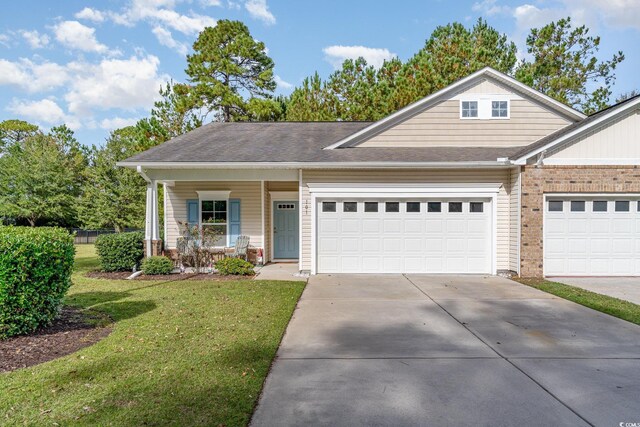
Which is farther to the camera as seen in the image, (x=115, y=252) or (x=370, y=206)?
(x=115, y=252)

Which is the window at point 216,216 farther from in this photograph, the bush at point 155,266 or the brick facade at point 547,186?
the brick facade at point 547,186

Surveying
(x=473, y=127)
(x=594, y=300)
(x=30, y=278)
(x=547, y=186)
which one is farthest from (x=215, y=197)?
(x=594, y=300)

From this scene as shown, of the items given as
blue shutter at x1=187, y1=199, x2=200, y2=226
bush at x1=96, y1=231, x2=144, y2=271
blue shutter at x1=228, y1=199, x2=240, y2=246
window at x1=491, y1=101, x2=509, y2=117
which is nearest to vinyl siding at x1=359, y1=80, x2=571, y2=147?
window at x1=491, y1=101, x2=509, y2=117

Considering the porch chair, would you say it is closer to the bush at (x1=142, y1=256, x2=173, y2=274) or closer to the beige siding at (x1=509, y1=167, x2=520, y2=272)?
the bush at (x1=142, y1=256, x2=173, y2=274)

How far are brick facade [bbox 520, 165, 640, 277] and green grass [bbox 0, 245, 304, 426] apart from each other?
686 cm

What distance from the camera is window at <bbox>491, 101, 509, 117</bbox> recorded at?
1176cm

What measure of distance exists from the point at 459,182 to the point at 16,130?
167ft

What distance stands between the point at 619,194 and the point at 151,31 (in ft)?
53.4

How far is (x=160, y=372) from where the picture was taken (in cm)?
400

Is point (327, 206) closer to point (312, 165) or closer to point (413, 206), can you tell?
point (312, 165)

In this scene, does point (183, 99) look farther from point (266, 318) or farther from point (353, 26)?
point (266, 318)

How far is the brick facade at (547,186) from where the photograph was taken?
992 cm

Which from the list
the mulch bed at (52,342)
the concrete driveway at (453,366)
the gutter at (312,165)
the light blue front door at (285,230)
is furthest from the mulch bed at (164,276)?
the mulch bed at (52,342)

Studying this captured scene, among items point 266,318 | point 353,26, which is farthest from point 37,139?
point 266,318
